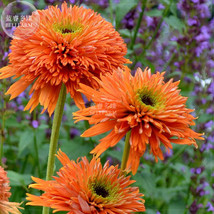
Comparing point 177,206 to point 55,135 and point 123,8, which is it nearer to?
point 123,8

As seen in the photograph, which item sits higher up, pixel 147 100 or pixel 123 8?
pixel 123 8

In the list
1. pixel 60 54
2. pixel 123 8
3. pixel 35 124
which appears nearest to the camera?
pixel 60 54

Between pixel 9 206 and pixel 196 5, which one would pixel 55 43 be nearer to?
pixel 9 206

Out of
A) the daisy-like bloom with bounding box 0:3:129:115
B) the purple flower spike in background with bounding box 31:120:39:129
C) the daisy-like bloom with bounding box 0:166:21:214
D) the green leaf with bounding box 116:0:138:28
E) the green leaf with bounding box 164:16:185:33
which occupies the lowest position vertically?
the daisy-like bloom with bounding box 0:166:21:214

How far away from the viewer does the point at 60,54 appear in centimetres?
74

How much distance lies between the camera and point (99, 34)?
76cm

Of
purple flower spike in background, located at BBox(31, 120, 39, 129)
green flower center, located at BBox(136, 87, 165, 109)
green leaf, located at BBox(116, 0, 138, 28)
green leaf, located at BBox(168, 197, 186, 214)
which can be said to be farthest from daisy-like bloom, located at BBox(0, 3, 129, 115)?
green leaf, located at BBox(168, 197, 186, 214)

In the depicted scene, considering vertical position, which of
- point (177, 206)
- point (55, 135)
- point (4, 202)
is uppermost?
point (55, 135)

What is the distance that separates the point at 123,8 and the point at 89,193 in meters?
0.78

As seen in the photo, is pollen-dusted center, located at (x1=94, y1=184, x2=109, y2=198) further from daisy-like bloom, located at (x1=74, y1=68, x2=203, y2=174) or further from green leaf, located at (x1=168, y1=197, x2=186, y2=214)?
green leaf, located at (x1=168, y1=197, x2=186, y2=214)

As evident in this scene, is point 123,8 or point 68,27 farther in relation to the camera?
point 123,8

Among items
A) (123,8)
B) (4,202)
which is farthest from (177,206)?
(4,202)

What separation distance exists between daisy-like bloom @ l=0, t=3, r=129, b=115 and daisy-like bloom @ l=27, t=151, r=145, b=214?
0.51ft

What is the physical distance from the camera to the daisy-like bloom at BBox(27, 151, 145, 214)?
1.93 feet
